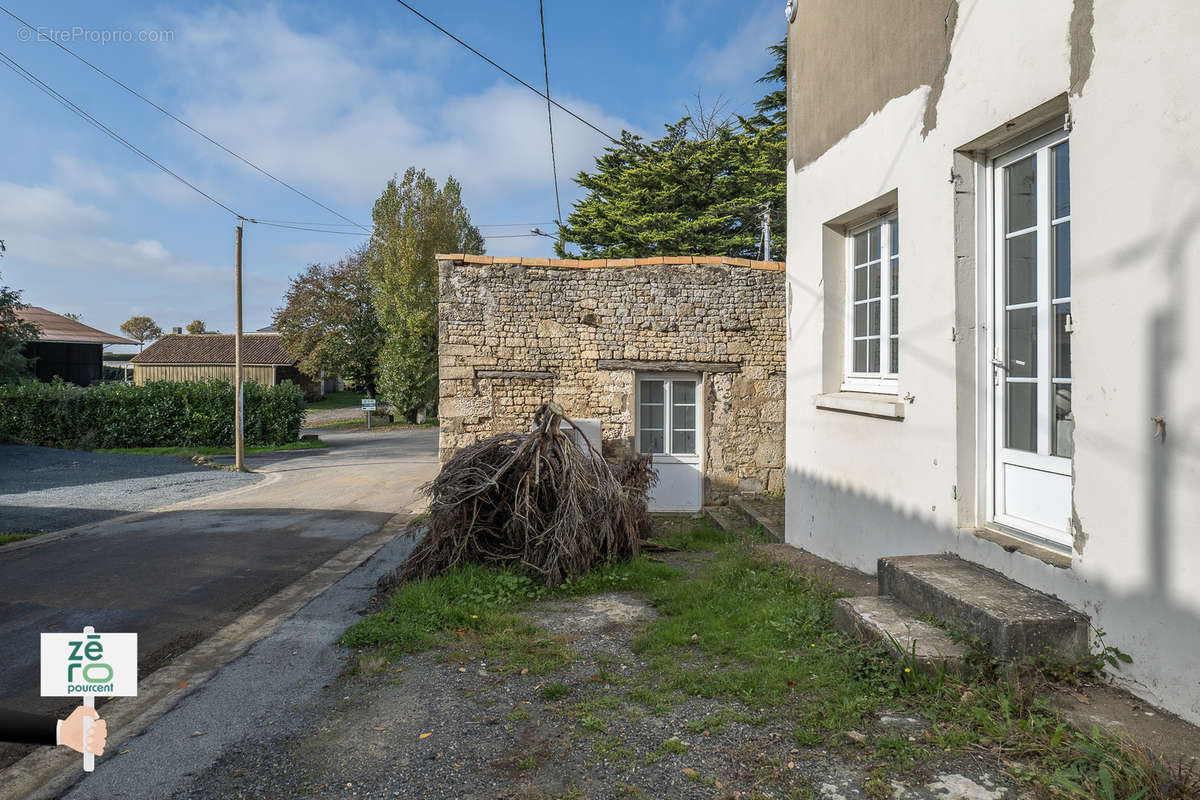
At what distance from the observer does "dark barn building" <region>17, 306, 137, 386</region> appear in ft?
113

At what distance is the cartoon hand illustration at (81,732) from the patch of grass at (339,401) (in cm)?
4301

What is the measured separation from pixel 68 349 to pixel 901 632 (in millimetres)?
42872

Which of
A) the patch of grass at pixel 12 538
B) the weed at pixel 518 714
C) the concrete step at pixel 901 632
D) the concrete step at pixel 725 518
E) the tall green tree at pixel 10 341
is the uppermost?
the tall green tree at pixel 10 341

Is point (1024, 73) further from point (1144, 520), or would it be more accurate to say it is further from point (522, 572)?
point (522, 572)

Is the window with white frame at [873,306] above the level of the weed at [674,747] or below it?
above

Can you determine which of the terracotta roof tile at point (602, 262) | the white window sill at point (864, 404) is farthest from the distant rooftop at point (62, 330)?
the white window sill at point (864, 404)

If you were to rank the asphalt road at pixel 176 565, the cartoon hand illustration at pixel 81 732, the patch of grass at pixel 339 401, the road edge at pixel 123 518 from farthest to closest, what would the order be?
the patch of grass at pixel 339 401 < the road edge at pixel 123 518 < the asphalt road at pixel 176 565 < the cartoon hand illustration at pixel 81 732

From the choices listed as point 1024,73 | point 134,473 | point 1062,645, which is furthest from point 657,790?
point 134,473

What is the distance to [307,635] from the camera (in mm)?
5289

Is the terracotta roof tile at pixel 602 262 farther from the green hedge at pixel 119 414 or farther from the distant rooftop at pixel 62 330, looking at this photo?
the distant rooftop at pixel 62 330

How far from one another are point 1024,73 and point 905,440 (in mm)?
2269

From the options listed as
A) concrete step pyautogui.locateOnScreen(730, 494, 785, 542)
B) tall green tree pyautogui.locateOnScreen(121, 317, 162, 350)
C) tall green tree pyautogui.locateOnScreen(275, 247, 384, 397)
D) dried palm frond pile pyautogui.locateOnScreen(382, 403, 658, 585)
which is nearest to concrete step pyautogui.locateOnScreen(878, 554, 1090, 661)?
dried palm frond pile pyautogui.locateOnScreen(382, 403, 658, 585)

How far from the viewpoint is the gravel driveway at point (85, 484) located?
1161 centimetres

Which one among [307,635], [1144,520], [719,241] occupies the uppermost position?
[719,241]
